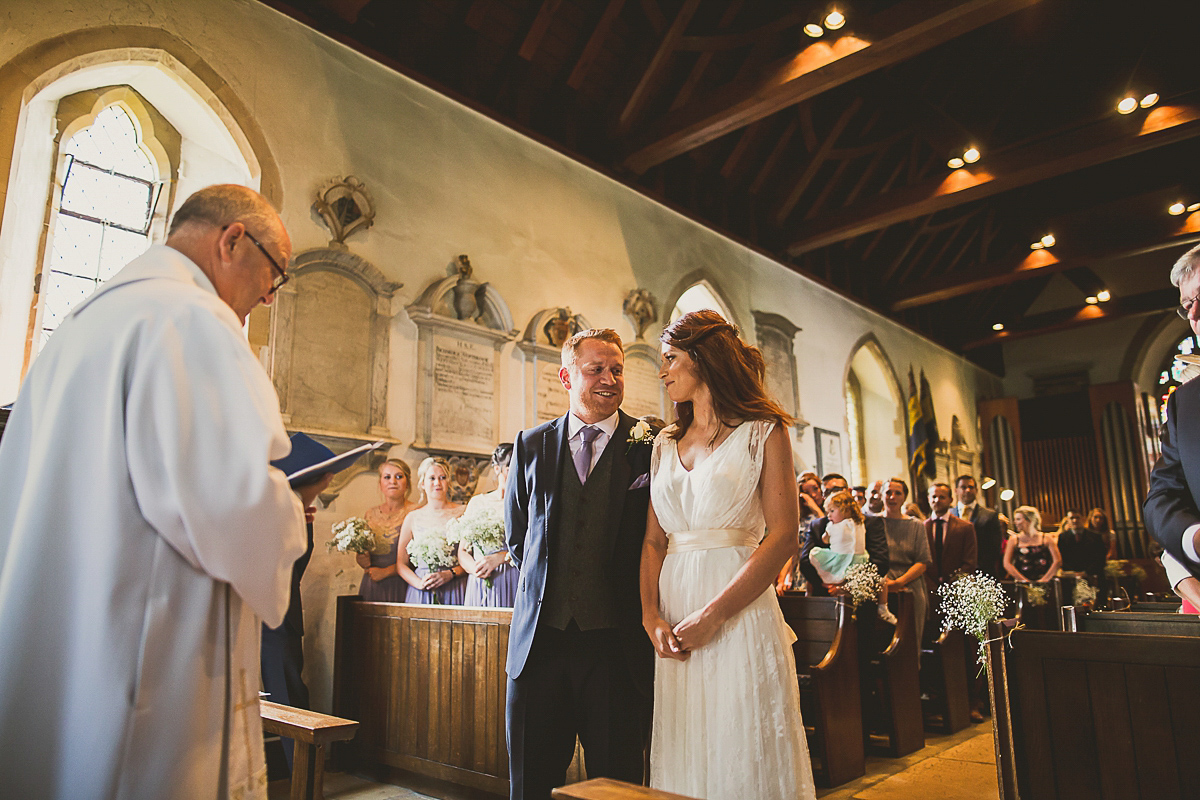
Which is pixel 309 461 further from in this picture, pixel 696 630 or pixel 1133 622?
pixel 1133 622

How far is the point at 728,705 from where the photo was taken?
74.3 inches

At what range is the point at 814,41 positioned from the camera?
7215 mm

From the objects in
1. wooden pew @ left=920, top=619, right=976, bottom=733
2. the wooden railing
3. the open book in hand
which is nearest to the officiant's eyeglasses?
the open book in hand

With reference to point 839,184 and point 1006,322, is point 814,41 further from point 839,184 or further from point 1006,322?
point 1006,322

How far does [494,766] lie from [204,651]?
244 cm

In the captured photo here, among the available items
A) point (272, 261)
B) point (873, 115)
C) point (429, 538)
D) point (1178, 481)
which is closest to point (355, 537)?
point (429, 538)

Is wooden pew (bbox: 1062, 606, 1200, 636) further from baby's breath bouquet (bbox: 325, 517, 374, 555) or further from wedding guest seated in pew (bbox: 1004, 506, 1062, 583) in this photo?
wedding guest seated in pew (bbox: 1004, 506, 1062, 583)

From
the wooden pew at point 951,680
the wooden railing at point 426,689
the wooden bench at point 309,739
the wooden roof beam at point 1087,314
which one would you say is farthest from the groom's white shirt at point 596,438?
the wooden roof beam at point 1087,314

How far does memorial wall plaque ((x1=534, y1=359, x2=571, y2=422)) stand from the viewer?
22.8 ft

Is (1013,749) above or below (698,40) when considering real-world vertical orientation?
below

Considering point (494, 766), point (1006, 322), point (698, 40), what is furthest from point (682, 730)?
point (1006, 322)

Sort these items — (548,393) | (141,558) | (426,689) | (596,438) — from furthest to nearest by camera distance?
(548,393) → (426,689) → (596,438) → (141,558)

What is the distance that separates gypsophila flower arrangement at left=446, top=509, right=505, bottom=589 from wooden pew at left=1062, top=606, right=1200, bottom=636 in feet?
7.86

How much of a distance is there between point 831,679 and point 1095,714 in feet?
6.48
